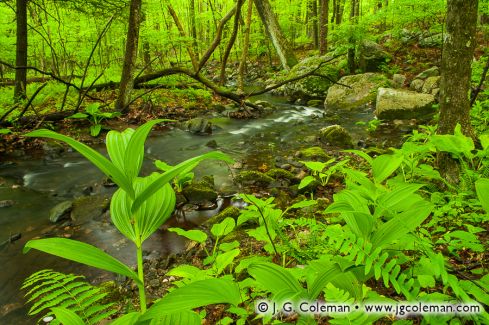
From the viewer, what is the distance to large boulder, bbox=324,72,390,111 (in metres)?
12.7

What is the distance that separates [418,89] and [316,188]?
8.20m

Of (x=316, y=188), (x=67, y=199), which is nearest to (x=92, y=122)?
(x=67, y=199)

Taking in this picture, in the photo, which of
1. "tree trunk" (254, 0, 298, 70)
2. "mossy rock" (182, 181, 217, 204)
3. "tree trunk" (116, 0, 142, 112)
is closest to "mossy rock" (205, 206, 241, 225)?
"mossy rock" (182, 181, 217, 204)

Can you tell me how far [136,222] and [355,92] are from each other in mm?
13016

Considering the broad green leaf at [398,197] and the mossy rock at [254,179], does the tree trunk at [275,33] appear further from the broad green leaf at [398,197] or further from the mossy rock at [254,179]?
the broad green leaf at [398,197]

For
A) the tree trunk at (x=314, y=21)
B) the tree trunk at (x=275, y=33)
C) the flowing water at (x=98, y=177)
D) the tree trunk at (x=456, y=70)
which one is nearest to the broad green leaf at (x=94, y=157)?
the flowing water at (x=98, y=177)

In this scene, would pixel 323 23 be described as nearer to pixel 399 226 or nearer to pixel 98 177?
pixel 98 177

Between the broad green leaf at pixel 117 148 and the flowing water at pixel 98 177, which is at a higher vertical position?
the broad green leaf at pixel 117 148

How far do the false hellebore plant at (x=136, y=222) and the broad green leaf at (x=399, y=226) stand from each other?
0.87m

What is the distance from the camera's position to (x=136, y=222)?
156cm

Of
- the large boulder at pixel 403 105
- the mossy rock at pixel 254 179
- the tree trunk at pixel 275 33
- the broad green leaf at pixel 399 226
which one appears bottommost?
the mossy rock at pixel 254 179

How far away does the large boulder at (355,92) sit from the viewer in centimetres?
1270

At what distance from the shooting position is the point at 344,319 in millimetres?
1422

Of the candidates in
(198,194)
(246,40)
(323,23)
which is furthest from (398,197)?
(323,23)
